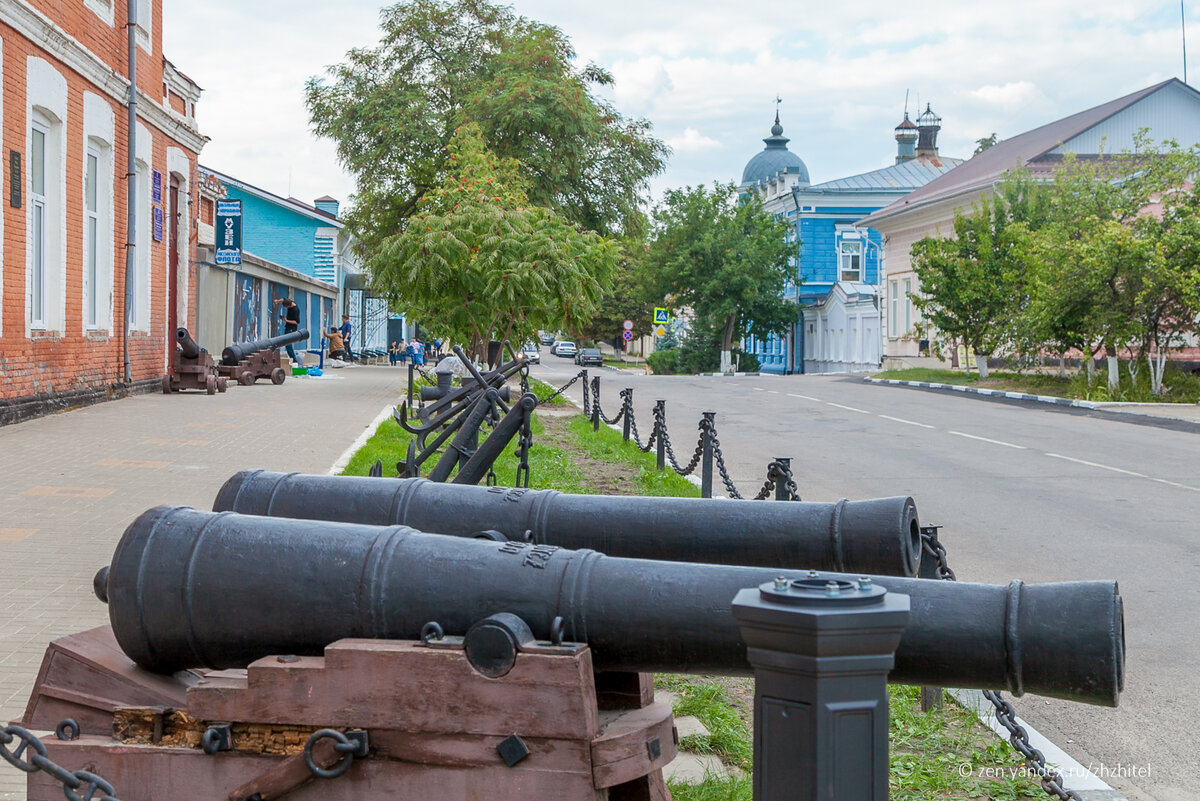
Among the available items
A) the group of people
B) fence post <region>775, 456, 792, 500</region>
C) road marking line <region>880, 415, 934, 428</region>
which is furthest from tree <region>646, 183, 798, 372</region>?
fence post <region>775, 456, 792, 500</region>

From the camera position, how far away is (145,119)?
781 inches

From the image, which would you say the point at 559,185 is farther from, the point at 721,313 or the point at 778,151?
the point at 778,151

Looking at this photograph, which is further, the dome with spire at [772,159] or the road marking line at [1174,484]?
the dome with spire at [772,159]

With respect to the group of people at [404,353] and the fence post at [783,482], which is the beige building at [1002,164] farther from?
the fence post at [783,482]

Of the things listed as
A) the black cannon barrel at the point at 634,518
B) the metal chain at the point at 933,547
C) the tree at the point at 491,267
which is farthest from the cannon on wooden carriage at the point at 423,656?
the tree at the point at 491,267

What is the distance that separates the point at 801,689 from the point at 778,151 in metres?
84.0

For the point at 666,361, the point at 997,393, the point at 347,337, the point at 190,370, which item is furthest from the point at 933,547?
the point at 666,361

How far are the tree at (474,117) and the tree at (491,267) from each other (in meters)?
8.58

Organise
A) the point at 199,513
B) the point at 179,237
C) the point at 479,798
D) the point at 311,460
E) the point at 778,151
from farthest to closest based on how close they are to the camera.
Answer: the point at 778,151
the point at 179,237
the point at 311,460
the point at 199,513
the point at 479,798

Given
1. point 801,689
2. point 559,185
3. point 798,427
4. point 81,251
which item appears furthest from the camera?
point 559,185

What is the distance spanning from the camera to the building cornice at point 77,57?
13992 millimetres

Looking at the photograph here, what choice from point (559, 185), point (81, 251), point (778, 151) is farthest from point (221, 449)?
point (778, 151)

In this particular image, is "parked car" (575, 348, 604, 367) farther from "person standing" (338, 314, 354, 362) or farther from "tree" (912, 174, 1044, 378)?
"tree" (912, 174, 1044, 378)

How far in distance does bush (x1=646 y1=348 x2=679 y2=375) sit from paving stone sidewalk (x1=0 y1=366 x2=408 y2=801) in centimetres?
3902
